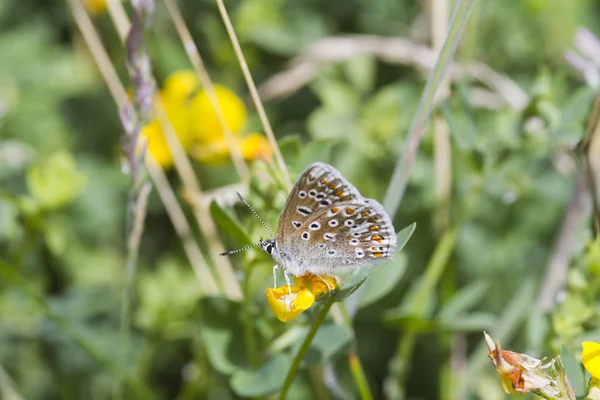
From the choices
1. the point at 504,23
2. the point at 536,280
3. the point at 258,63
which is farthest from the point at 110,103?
the point at 536,280

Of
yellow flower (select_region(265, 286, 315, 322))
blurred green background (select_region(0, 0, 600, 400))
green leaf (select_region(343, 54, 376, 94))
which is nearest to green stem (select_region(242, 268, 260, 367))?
blurred green background (select_region(0, 0, 600, 400))

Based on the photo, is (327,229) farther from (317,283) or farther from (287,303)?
(287,303)

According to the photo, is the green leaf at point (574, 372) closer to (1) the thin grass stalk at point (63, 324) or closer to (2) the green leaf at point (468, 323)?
(2) the green leaf at point (468, 323)

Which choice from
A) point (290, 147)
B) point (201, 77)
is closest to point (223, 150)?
point (201, 77)

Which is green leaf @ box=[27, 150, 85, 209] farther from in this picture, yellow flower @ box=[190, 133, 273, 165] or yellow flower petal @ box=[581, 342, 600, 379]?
yellow flower petal @ box=[581, 342, 600, 379]

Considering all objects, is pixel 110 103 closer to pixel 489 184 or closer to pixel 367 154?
pixel 367 154

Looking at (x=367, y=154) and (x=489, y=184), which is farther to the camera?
(x=367, y=154)
